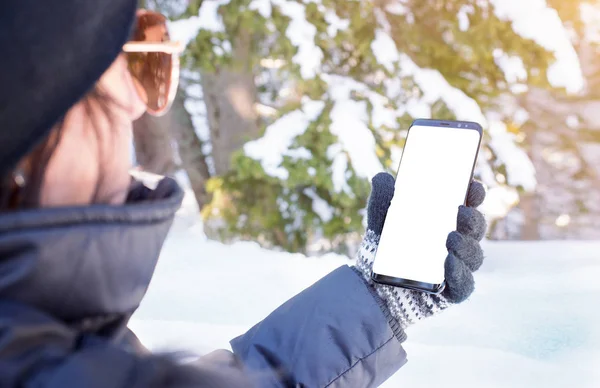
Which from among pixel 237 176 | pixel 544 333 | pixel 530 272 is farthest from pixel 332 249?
pixel 544 333

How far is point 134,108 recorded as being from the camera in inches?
38.0

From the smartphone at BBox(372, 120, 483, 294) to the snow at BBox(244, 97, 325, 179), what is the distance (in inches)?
84.3

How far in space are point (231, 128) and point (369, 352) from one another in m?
4.09

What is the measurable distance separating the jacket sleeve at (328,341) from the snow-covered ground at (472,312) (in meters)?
0.24

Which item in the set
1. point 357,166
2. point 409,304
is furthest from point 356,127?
point 409,304

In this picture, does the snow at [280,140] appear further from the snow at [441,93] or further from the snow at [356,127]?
the snow at [441,93]

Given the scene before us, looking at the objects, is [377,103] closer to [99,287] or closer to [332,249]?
[332,249]

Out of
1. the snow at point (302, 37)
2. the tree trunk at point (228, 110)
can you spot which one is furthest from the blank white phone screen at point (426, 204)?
the tree trunk at point (228, 110)

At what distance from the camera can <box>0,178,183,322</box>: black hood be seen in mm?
733

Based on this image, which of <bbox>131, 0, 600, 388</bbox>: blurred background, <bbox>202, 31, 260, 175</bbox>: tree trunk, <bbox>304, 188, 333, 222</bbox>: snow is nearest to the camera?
<bbox>131, 0, 600, 388</bbox>: blurred background

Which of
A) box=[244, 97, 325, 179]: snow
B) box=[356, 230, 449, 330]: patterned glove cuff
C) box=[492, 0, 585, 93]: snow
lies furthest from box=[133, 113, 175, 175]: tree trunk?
box=[356, 230, 449, 330]: patterned glove cuff

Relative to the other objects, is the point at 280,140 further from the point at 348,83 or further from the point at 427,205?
the point at 427,205

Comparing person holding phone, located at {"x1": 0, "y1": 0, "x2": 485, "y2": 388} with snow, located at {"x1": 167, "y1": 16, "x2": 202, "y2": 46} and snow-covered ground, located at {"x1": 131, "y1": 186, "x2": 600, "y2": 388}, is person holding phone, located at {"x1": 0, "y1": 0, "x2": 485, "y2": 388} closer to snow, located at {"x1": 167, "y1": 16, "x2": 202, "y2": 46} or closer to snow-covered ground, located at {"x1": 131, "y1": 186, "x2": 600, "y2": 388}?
snow-covered ground, located at {"x1": 131, "y1": 186, "x2": 600, "y2": 388}

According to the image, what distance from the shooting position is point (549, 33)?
3.47 metres
